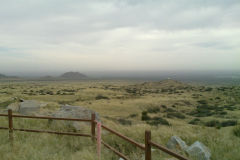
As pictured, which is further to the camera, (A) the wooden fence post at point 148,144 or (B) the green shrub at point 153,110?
(B) the green shrub at point 153,110

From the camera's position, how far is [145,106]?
28109 millimetres

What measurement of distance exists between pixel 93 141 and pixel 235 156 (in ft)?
14.5

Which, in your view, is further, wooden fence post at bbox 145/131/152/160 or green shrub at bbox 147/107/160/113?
green shrub at bbox 147/107/160/113

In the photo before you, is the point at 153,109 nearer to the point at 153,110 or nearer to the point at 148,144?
the point at 153,110

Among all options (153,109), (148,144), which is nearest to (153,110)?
(153,109)

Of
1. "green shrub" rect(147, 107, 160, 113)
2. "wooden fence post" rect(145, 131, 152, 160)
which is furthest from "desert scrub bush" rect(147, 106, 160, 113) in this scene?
"wooden fence post" rect(145, 131, 152, 160)

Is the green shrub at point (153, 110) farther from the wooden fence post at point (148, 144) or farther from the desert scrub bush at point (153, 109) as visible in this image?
the wooden fence post at point (148, 144)

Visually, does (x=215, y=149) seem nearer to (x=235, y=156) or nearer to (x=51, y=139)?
(x=235, y=156)

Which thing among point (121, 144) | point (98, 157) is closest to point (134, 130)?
point (121, 144)

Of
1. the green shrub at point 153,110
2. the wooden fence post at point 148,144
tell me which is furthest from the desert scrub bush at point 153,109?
the wooden fence post at point 148,144

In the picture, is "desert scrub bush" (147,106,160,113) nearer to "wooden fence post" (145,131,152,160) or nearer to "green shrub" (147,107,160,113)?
"green shrub" (147,107,160,113)

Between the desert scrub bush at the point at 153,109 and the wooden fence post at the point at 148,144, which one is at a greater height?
the wooden fence post at the point at 148,144

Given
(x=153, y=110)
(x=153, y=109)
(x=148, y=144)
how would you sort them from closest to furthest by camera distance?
(x=148, y=144)
(x=153, y=110)
(x=153, y=109)

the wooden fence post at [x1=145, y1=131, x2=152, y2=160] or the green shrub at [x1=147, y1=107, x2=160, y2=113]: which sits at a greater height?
the wooden fence post at [x1=145, y1=131, x2=152, y2=160]
